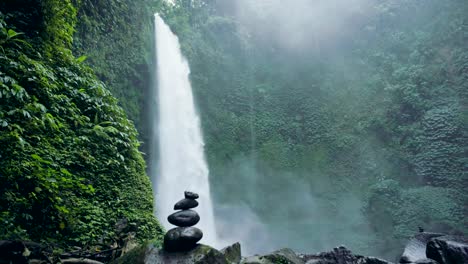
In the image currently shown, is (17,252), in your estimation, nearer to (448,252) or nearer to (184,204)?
(184,204)

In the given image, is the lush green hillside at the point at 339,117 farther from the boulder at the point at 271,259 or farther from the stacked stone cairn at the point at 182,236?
the stacked stone cairn at the point at 182,236

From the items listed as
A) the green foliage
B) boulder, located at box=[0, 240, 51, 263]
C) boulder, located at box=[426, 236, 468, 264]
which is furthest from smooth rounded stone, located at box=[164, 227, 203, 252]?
the green foliage

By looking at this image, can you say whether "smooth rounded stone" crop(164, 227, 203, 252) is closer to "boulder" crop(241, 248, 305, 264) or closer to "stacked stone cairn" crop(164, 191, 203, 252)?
"stacked stone cairn" crop(164, 191, 203, 252)

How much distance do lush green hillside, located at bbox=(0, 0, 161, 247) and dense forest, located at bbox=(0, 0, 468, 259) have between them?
0.08 feet

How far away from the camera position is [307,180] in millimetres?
16141

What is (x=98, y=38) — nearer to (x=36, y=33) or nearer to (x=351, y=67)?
(x=36, y=33)

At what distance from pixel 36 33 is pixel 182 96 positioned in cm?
1008

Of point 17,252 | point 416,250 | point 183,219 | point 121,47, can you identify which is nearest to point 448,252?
point 416,250

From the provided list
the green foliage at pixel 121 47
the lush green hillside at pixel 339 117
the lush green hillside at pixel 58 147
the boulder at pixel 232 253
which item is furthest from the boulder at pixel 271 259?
the lush green hillside at pixel 339 117

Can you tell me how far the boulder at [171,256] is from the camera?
12.4 ft

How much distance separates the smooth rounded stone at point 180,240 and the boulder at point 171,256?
0.21 ft

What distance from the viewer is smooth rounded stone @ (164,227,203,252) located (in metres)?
4.03

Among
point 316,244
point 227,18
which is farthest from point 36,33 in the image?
point 227,18

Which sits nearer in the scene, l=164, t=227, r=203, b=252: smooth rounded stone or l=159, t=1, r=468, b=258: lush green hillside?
l=164, t=227, r=203, b=252: smooth rounded stone
